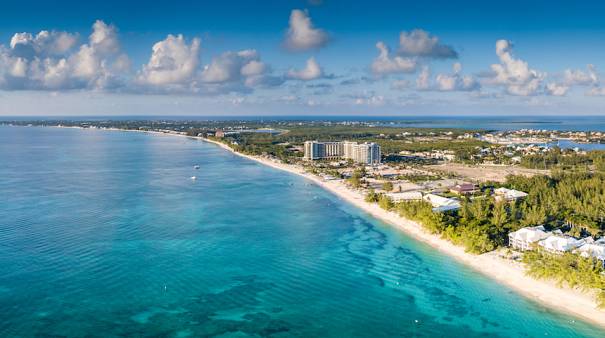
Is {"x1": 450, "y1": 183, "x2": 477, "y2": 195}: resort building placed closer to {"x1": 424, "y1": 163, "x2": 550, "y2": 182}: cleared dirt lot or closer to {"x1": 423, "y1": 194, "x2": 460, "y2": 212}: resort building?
{"x1": 423, "y1": 194, "x2": 460, "y2": 212}: resort building

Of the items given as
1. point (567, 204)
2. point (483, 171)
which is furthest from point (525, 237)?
point (483, 171)

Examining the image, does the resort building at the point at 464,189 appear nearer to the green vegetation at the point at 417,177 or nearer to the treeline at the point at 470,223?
the treeline at the point at 470,223

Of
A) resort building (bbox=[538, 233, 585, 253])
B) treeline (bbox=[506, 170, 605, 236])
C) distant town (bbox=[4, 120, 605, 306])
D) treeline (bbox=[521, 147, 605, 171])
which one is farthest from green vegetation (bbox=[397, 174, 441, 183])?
resort building (bbox=[538, 233, 585, 253])

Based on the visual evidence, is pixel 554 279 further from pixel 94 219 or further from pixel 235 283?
pixel 94 219

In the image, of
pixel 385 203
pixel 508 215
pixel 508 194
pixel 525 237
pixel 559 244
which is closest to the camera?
pixel 559 244

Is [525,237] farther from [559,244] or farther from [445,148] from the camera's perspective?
[445,148]

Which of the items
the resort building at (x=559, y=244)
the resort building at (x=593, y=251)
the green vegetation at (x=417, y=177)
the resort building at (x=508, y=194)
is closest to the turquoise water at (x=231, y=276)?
the resort building at (x=559, y=244)
